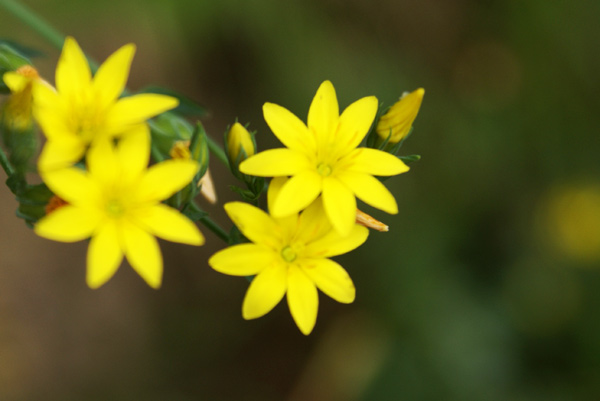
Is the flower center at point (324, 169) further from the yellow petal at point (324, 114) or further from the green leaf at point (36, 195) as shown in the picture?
the green leaf at point (36, 195)

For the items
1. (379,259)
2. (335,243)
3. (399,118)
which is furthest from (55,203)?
(379,259)

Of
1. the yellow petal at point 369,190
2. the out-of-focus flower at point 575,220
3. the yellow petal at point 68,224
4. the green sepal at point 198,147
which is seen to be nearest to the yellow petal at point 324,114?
the yellow petal at point 369,190

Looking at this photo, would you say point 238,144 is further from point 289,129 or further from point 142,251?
point 142,251

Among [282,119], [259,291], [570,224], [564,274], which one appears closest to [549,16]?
[570,224]

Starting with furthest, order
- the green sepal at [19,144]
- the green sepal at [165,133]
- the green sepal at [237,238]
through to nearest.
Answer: the green sepal at [165,133] → the green sepal at [237,238] → the green sepal at [19,144]

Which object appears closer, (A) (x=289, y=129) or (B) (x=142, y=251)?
(B) (x=142, y=251)
